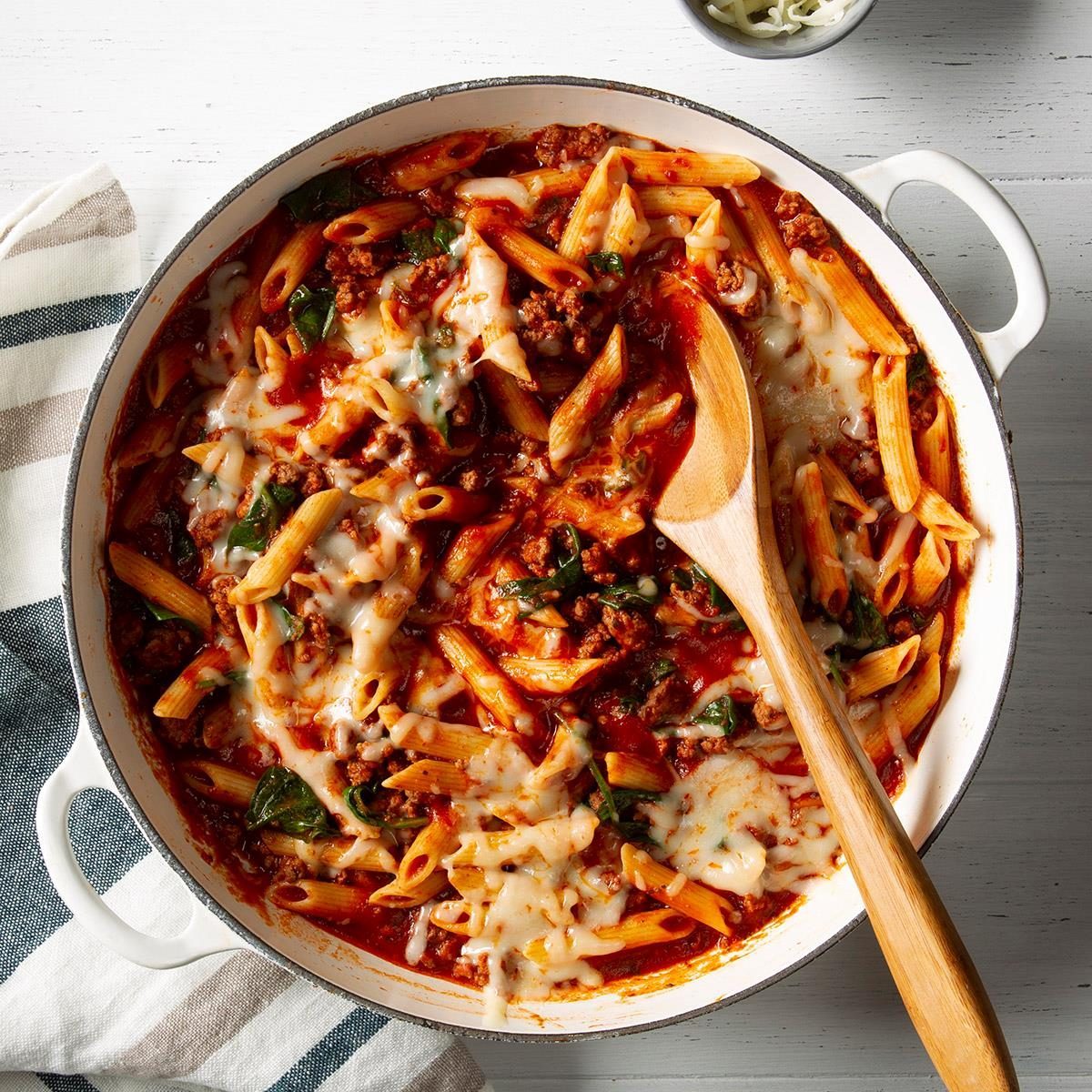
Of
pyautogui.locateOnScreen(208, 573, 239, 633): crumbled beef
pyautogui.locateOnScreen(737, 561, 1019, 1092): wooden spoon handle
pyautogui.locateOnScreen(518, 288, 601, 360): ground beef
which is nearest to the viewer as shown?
pyautogui.locateOnScreen(737, 561, 1019, 1092): wooden spoon handle

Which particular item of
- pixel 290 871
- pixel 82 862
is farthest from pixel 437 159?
pixel 82 862

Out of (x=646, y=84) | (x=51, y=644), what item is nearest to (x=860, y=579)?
(x=646, y=84)

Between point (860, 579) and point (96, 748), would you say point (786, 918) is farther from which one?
point (96, 748)

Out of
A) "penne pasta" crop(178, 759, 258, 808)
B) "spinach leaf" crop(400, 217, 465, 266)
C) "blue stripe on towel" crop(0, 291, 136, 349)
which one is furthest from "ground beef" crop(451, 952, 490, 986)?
"blue stripe on towel" crop(0, 291, 136, 349)

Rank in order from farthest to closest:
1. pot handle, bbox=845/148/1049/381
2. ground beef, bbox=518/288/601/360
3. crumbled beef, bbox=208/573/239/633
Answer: crumbled beef, bbox=208/573/239/633, ground beef, bbox=518/288/601/360, pot handle, bbox=845/148/1049/381

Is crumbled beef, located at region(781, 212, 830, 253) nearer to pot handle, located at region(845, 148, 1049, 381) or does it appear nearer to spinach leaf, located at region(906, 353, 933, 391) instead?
pot handle, located at region(845, 148, 1049, 381)

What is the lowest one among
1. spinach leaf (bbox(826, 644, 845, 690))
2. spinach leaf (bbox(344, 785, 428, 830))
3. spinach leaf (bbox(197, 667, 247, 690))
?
spinach leaf (bbox(344, 785, 428, 830))

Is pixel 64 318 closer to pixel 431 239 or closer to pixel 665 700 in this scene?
pixel 431 239

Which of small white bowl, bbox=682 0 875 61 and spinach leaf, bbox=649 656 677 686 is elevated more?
small white bowl, bbox=682 0 875 61
